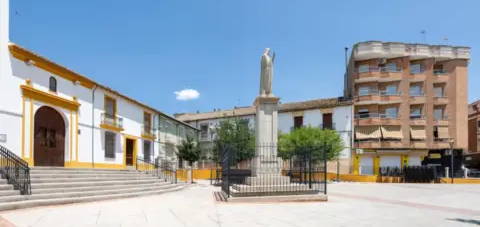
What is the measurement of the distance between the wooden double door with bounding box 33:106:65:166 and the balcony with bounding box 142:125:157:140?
881 centimetres

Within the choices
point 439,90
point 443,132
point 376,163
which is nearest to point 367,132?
point 376,163

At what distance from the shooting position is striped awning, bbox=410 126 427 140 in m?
36.9

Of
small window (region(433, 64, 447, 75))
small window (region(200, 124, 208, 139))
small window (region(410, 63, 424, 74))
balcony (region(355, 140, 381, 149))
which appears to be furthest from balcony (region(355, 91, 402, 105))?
small window (region(200, 124, 208, 139))

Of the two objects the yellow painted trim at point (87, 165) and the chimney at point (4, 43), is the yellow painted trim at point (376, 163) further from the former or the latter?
the chimney at point (4, 43)

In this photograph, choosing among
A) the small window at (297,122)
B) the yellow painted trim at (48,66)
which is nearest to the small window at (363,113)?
the small window at (297,122)

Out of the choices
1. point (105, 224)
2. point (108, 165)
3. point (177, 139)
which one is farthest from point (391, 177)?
point (105, 224)

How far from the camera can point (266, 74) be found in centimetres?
1396

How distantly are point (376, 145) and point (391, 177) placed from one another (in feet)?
21.0

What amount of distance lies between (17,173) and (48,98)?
6361mm

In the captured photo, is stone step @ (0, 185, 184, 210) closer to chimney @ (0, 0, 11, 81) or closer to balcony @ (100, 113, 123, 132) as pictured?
chimney @ (0, 0, 11, 81)

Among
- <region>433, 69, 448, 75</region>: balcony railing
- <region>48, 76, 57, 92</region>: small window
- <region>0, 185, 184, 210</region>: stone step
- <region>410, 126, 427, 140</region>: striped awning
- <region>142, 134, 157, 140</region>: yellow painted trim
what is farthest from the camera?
<region>433, 69, 448, 75</region>: balcony railing

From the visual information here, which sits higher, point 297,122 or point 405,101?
point 405,101

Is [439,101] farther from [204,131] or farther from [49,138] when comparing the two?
[49,138]

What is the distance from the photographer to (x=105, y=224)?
8195 millimetres
